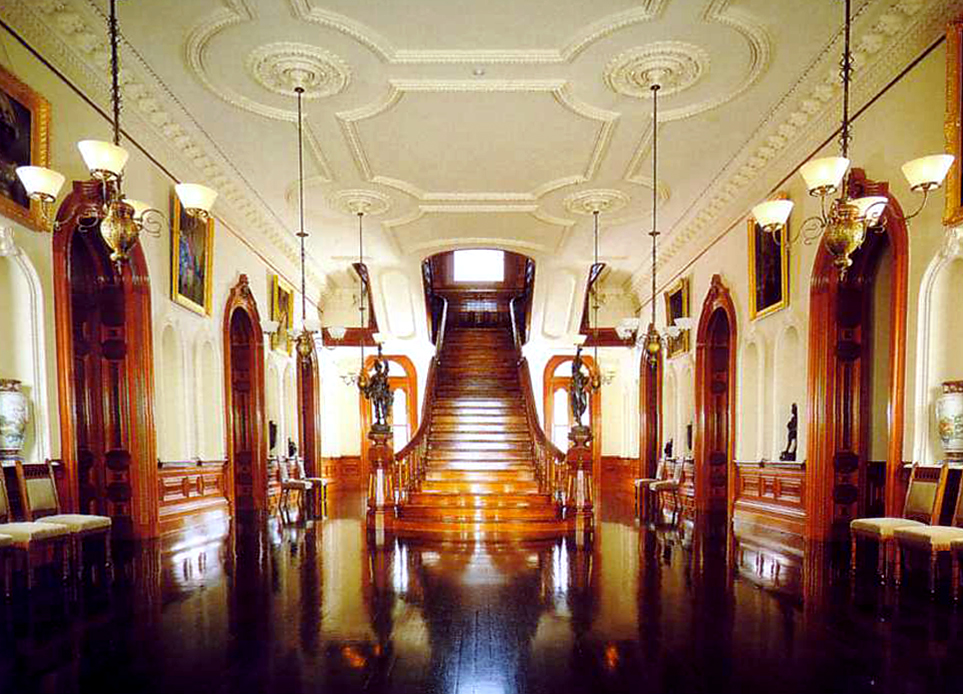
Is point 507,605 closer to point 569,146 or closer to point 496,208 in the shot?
point 569,146

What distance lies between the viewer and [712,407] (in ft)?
33.6

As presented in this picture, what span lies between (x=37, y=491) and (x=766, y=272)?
7.91 metres

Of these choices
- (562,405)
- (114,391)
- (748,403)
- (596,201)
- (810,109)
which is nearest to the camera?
(810,109)

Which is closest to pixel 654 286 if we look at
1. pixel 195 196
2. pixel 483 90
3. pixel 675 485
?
pixel 483 90

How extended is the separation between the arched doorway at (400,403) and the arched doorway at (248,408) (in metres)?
5.49

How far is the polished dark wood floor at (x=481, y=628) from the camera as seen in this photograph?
3104 mm

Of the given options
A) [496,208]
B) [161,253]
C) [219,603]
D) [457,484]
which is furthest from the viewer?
[496,208]

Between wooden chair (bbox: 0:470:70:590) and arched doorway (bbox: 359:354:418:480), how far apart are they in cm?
1090

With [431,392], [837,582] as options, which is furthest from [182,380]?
[837,582]

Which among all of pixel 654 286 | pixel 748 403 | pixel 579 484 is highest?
pixel 654 286

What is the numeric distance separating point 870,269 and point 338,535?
6543 millimetres

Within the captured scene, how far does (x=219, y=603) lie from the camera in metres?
4.45

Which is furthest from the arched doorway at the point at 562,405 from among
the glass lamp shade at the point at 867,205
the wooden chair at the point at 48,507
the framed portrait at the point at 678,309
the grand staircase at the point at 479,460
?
the wooden chair at the point at 48,507

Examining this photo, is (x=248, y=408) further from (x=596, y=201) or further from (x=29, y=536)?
(x=596, y=201)
